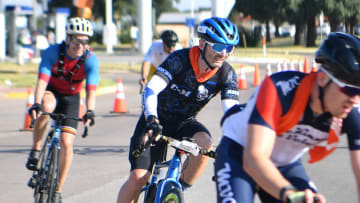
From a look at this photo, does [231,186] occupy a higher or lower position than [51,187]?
higher

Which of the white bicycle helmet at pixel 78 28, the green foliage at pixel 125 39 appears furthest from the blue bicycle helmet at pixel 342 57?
the green foliage at pixel 125 39

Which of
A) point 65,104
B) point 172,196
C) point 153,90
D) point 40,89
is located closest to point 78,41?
point 40,89

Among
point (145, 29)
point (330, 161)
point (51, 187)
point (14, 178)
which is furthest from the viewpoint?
point (145, 29)

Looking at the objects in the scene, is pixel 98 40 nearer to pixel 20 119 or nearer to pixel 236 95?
pixel 20 119

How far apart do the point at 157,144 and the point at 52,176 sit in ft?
4.12

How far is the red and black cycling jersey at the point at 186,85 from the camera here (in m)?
4.92

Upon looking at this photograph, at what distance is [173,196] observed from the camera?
457cm

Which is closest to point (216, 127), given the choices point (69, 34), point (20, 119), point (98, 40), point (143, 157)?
point (20, 119)

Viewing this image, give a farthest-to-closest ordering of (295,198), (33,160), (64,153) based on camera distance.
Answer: (33,160) < (64,153) < (295,198)

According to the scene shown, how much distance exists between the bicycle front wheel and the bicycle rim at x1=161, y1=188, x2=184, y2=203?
152cm

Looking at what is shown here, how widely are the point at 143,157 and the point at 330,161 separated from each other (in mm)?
4834

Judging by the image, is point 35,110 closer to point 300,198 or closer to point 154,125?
point 154,125

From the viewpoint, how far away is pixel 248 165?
302 cm

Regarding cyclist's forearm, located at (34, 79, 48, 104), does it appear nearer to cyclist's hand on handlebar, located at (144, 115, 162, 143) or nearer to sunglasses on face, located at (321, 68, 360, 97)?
cyclist's hand on handlebar, located at (144, 115, 162, 143)
